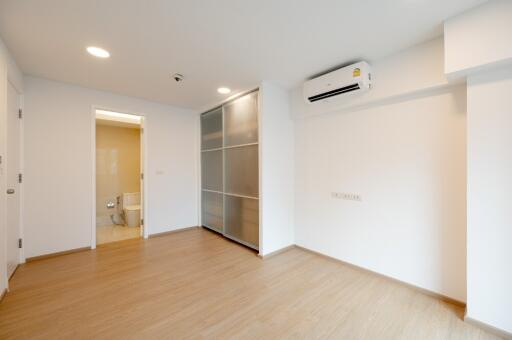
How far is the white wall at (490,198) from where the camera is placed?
1572 millimetres

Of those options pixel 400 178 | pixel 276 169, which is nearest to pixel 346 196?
pixel 400 178

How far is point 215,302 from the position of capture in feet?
6.56

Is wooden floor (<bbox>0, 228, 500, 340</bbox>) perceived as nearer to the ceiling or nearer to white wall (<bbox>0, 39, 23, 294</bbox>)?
white wall (<bbox>0, 39, 23, 294</bbox>)

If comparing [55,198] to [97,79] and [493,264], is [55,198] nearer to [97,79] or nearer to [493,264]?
[97,79]

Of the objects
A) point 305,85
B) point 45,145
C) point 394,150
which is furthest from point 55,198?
point 394,150

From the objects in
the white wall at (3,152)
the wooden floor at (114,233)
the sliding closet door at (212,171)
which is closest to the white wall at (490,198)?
the sliding closet door at (212,171)

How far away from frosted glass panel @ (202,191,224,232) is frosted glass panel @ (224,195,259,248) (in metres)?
0.25

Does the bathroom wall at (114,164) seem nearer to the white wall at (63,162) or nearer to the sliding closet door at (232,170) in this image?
the white wall at (63,162)

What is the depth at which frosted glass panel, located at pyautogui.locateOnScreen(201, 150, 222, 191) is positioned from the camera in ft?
12.9

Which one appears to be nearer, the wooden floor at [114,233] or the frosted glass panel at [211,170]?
the wooden floor at [114,233]

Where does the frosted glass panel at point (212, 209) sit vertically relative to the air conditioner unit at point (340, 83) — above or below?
below

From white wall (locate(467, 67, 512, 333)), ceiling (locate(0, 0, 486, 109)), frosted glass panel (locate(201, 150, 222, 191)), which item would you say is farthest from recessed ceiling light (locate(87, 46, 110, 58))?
white wall (locate(467, 67, 512, 333))

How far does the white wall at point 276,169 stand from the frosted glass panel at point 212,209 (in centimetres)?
119

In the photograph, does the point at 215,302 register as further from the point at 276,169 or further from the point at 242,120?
the point at 242,120
